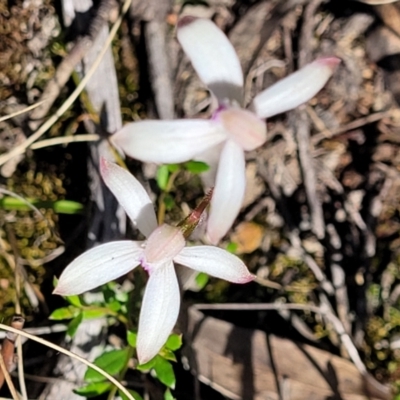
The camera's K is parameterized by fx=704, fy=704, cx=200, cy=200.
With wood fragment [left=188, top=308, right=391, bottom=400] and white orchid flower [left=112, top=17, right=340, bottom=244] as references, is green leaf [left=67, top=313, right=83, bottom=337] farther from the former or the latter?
white orchid flower [left=112, top=17, right=340, bottom=244]

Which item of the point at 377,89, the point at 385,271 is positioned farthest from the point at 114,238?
the point at 377,89

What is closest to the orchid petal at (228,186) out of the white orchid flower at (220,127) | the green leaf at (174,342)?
the white orchid flower at (220,127)

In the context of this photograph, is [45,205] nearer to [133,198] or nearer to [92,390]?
[92,390]

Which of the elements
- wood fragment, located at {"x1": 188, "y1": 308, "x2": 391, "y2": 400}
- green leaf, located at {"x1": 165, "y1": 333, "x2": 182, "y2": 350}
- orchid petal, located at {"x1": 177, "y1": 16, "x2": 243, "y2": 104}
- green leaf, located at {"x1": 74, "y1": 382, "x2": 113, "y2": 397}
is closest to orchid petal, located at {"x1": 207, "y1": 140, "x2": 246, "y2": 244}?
orchid petal, located at {"x1": 177, "y1": 16, "x2": 243, "y2": 104}

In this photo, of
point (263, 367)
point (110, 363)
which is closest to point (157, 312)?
point (110, 363)

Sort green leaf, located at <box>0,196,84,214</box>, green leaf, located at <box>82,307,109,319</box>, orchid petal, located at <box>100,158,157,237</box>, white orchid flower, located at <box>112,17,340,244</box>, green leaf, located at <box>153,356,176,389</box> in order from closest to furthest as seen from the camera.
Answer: white orchid flower, located at <box>112,17,340,244</box>
orchid petal, located at <box>100,158,157,237</box>
green leaf, located at <box>153,356,176,389</box>
green leaf, located at <box>82,307,109,319</box>
green leaf, located at <box>0,196,84,214</box>

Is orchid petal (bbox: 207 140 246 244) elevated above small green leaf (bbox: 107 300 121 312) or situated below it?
above

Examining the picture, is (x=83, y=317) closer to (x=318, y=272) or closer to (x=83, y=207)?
(x=83, y=207)
